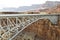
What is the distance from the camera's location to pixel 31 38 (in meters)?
24.2

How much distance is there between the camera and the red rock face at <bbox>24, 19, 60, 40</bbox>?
2325cm

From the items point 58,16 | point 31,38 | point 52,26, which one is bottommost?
point 31,38

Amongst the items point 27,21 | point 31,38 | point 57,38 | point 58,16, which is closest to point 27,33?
point 31,38

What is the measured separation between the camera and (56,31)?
23.3 meters

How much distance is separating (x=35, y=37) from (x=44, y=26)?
1847mm

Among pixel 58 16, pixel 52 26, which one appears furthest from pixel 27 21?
pixel 52 26

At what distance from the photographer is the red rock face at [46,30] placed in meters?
23.2

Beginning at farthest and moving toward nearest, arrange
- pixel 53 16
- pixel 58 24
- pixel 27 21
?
pixel 58 24 → pixel 53 16 → pixel 27 21

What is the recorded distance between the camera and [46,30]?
24.1 metres

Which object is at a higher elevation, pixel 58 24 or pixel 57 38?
pixel 58 24

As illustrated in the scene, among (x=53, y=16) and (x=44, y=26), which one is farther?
(x=44, y=26)

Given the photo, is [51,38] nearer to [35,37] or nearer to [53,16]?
[35,37]

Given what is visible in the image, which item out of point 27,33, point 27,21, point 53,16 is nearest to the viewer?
point 27,21

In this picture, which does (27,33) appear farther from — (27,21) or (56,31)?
(27,21)
